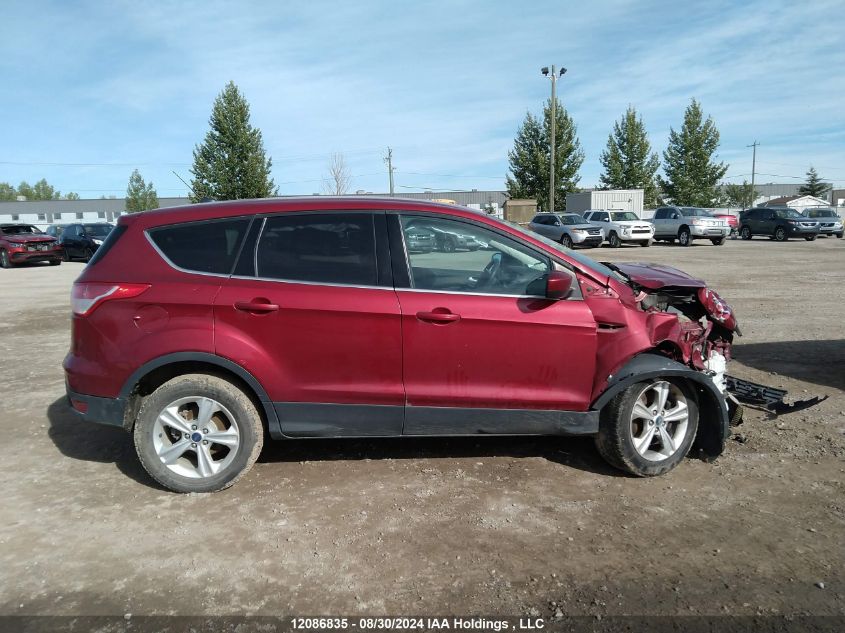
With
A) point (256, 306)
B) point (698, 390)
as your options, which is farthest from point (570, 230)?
point (256, 306)

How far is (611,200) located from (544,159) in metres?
7.29

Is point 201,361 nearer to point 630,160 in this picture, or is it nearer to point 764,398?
point 764,398

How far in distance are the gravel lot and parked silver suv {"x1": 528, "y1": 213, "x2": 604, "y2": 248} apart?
24123 mm

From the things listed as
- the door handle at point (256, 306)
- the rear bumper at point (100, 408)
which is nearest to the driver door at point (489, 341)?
the door handle at point (256, 306)

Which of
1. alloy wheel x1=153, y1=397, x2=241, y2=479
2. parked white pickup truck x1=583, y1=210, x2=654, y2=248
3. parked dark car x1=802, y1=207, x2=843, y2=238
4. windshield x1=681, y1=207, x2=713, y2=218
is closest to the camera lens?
alloy wheel x1=153, y1=397, x2=241, y2=479

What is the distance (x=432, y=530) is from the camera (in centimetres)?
342

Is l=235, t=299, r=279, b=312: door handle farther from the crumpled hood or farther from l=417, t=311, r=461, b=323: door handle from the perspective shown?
the crumpled hood

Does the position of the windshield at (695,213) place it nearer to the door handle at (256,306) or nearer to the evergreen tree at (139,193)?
the door handle at (256,306)

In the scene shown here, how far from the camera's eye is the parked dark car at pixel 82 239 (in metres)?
26.2

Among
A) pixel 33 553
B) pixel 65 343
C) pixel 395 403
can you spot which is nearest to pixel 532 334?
pixel 395 403

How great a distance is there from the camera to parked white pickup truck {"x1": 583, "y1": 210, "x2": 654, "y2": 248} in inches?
1153

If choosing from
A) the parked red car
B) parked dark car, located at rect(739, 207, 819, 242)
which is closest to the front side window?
the parked red car

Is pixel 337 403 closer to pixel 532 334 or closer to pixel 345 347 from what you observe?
pixel 345 347

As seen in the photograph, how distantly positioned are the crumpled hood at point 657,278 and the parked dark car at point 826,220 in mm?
33260
